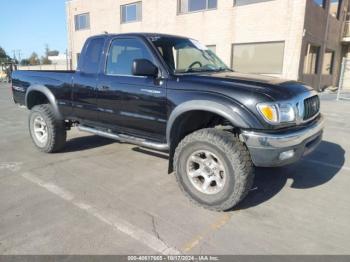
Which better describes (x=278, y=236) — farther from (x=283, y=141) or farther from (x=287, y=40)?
(x=287, y=40)

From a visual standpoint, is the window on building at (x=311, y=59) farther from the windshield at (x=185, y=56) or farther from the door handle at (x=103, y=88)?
the door handle at (x=103, y=88)

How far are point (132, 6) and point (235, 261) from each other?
1992 centimetres

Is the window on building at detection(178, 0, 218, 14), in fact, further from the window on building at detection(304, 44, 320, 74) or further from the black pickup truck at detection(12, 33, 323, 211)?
the black pickup truck at detection(12, 33, 323, 211)

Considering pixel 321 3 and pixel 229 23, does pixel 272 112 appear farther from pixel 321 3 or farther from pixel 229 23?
pixel 321 3

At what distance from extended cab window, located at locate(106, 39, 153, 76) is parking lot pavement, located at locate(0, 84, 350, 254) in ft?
4.89

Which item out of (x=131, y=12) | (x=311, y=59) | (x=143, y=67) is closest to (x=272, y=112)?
(x=143, y=67)

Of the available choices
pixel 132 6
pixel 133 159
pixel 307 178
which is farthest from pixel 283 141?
pixel 132 6

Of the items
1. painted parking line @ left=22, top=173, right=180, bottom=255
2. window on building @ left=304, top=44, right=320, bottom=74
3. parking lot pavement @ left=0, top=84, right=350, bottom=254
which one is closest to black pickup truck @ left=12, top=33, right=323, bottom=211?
parking lot pavement @ left=0, top=84, right=350, bottom=254

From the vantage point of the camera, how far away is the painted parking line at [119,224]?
8.43ft

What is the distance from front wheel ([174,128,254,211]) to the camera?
3.02 m

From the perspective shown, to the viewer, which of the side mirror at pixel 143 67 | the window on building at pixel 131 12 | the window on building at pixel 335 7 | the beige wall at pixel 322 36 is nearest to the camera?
the side mirror at pixel 143 67

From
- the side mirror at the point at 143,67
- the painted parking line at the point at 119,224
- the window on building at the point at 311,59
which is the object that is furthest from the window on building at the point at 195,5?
the painted parking line at the point at 119,224

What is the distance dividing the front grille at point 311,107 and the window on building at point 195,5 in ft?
43.8

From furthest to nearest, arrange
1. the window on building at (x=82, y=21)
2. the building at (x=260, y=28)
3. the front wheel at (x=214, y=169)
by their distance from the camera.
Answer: the window on building at (x=82, y=21)
the building at (x=260, y=28)
the front wheel at (x=214, y=169)
